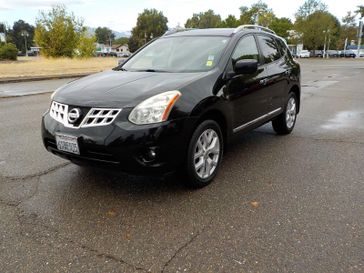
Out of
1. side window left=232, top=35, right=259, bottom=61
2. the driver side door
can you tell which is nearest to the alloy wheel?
the driver side door

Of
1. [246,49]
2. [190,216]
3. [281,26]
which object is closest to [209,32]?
[246,49]

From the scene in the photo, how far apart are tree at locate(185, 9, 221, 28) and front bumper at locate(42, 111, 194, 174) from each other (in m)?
109

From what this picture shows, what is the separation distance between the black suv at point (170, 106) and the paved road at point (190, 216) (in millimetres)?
431

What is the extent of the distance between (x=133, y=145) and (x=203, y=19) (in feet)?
377

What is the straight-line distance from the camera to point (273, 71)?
17.2ft

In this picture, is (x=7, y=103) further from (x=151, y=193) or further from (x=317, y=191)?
(x=317, y=191)

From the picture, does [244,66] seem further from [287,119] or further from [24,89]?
[24,89]

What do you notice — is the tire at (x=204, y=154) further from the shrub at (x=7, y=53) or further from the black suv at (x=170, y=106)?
the shrub at (x=7, y=53)

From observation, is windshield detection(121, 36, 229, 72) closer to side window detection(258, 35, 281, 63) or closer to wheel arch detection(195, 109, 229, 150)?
wheel arch detection(195, 109, 229, 150)

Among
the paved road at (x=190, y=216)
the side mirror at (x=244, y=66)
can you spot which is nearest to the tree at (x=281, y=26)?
the side mirror at (x=244, y=66)

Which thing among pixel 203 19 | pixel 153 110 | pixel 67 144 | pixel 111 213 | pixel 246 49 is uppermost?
Answer: pixel 203 19

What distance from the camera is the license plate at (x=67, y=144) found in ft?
10.8

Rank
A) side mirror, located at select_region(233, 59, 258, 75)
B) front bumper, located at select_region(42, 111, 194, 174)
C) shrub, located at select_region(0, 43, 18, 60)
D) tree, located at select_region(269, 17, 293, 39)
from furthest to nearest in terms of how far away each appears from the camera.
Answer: tree, located at select_region(269, 17, 293, 39), shrub, located at select_region(0, 43, 18, 60), side mirror, located at select_region(233, 59, 258, 75), front bumper, located at select_region(42, 111, 194, 174)

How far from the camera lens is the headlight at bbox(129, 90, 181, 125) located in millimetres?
3197
